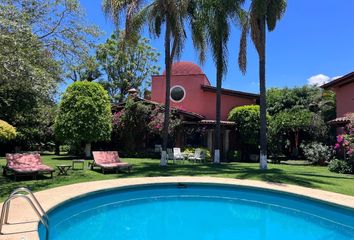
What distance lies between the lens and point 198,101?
28.7 meters

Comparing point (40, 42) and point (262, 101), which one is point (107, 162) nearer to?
point (40, 42)

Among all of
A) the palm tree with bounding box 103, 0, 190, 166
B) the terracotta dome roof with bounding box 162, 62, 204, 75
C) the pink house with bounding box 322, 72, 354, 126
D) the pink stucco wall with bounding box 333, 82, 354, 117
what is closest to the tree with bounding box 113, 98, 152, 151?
the palm tree with bounding box 103, 0, 190, 166

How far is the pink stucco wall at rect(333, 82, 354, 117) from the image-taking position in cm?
2219

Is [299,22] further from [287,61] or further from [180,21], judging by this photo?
[287,61]

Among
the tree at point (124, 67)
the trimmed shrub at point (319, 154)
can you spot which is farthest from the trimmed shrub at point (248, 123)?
the tree at point (124, 67)

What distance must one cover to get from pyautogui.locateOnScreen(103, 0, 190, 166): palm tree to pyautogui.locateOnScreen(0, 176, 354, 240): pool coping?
5.66 meters

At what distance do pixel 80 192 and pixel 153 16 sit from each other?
11273 millimetres

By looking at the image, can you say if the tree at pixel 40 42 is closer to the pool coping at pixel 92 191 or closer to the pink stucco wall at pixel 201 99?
the pool coping at pixel 92 191

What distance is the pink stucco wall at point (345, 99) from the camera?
22.2m

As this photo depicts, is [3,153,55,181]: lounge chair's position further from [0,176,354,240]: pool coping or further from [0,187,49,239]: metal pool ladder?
[0,187,49,239]: metal pool ladder

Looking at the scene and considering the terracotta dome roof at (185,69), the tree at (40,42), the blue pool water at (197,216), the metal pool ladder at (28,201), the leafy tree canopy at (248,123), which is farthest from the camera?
the terracotta dome roof at (185,69)

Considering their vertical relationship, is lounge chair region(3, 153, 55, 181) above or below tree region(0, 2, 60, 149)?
below

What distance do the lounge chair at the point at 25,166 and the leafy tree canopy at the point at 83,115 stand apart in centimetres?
822

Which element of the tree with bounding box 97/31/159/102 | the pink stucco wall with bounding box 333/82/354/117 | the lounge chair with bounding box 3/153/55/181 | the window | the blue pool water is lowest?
the blue pool water
